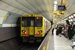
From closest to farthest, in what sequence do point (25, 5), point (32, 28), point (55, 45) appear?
point (55, 45) < point (32, 28) < point (25, 5)

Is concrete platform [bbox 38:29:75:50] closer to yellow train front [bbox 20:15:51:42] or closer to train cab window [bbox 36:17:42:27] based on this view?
yellow train front [bbox 20:15:51:42]

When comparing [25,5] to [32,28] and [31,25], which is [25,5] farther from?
[32,28]

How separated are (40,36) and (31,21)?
1542mm

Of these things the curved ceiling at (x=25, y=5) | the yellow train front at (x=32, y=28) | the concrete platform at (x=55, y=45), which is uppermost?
the curved ceiling at (x=25, y=5)

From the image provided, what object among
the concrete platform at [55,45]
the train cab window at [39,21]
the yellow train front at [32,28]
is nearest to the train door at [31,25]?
the yellow train front at [32,28]

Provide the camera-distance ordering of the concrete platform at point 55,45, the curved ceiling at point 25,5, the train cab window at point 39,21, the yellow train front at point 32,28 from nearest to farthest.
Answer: the concrete platform at point 55,45
the curved ceiling at point 25,5
the yellow train front at point 32,28
the train cab window at point 39,21

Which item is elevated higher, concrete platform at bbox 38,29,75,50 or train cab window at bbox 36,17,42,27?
train cab window at bbox 36,17,42,27

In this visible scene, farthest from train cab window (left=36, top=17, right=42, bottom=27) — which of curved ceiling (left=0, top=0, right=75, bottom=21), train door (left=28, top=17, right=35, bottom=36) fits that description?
curved ceiling (left=0, top=0, right=75, bottom=21)

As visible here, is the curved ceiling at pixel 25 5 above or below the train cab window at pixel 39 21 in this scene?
above

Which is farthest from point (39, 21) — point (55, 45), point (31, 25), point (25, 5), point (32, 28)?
point (55, 45)

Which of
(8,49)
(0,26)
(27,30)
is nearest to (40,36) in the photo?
(27,30)

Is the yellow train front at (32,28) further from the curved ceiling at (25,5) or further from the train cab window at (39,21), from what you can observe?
the curved ceiling at (25,5)

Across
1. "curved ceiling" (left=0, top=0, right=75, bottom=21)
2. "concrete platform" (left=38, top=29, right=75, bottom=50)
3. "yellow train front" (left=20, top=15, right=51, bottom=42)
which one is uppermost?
"curved ceiling" (left=0, top=0, right=75, bottom=21)

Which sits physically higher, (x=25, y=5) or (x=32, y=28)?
(x=25, y=5)
